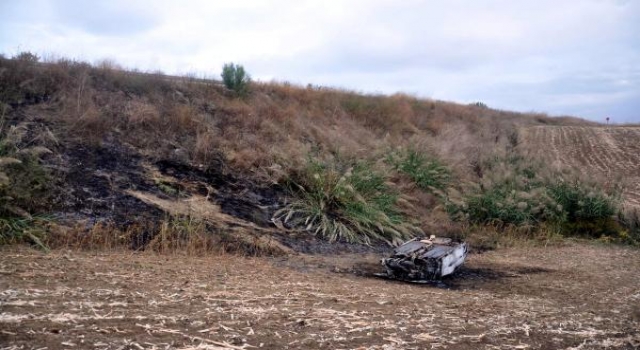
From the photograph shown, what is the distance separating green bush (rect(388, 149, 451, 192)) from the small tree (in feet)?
16.6

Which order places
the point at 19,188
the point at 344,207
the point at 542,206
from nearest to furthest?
the point at 19,188 < the point at 344,207 < the point at 542,206

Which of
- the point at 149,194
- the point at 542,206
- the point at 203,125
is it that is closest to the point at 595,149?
the point at 542,206

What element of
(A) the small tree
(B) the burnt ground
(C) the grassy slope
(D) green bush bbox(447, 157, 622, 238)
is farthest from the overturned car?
(A) the small tree

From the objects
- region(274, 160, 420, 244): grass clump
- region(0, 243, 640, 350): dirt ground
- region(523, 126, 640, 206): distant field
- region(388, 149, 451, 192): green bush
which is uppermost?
region(523, 126, 640, 206): distant field

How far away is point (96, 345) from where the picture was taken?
15.4ft

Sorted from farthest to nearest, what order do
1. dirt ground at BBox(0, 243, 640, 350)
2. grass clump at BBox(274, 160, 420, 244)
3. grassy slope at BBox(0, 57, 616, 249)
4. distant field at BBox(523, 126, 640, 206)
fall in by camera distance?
distant field at BBox(523, 126, 640, 206)
grassy slope at BBox(0, 57, 616, 249)
grass clump at BBox(274, 160, 420, 244)
dirt ground at BBox(0, 243, 640, 350)

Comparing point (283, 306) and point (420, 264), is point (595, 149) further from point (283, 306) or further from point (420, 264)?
point (283, 306)

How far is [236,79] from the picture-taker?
18.0 m

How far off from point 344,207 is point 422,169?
4.59m

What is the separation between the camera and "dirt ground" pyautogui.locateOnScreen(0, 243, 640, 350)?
17.0 ft

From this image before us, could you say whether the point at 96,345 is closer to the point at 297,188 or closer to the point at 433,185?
the point at 297,188

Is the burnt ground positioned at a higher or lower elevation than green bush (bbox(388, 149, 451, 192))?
lower

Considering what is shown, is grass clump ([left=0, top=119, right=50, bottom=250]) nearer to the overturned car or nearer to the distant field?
the overturned car

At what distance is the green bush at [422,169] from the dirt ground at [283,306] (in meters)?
6.54
